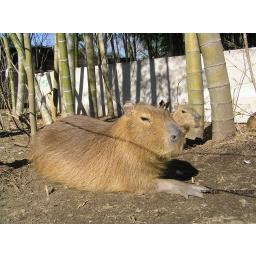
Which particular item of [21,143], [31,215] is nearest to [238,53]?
[21,143]

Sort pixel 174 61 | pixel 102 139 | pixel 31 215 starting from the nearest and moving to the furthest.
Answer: pixel 31 215, pixel 102 139, pixel 174 61

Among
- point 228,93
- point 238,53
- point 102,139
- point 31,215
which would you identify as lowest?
point 31,215

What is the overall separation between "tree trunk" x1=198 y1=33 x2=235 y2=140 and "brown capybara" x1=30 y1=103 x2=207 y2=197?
1.64 metres

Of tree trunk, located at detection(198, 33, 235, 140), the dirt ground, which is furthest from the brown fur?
tree trunk, located at detection(198, 33, 235, 140)

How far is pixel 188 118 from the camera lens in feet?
17.4

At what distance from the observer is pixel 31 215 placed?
10.3ft

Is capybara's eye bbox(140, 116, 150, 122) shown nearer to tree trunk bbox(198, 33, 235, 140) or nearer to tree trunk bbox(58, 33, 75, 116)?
tree trunk bbox(198, 33, 235, 140)

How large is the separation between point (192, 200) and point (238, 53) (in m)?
5.75

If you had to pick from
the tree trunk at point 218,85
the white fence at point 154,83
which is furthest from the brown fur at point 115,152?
the white fence at point 154,83

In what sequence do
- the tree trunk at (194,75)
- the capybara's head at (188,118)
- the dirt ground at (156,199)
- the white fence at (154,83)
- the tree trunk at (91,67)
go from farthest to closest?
the tree trunk at (91,67) < the white fence at (154,83) < the tree trunk at (194,75) < the capybara's head at (188,118) < the dirt ground at (156,199)

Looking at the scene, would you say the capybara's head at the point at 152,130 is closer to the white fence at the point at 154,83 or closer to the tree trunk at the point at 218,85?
the tree trunk at the point at 218,85

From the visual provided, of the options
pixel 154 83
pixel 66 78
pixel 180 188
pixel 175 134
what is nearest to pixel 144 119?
pixel 175 134

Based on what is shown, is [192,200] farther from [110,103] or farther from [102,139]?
[110,103]

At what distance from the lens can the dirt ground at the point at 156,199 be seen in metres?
2.94
